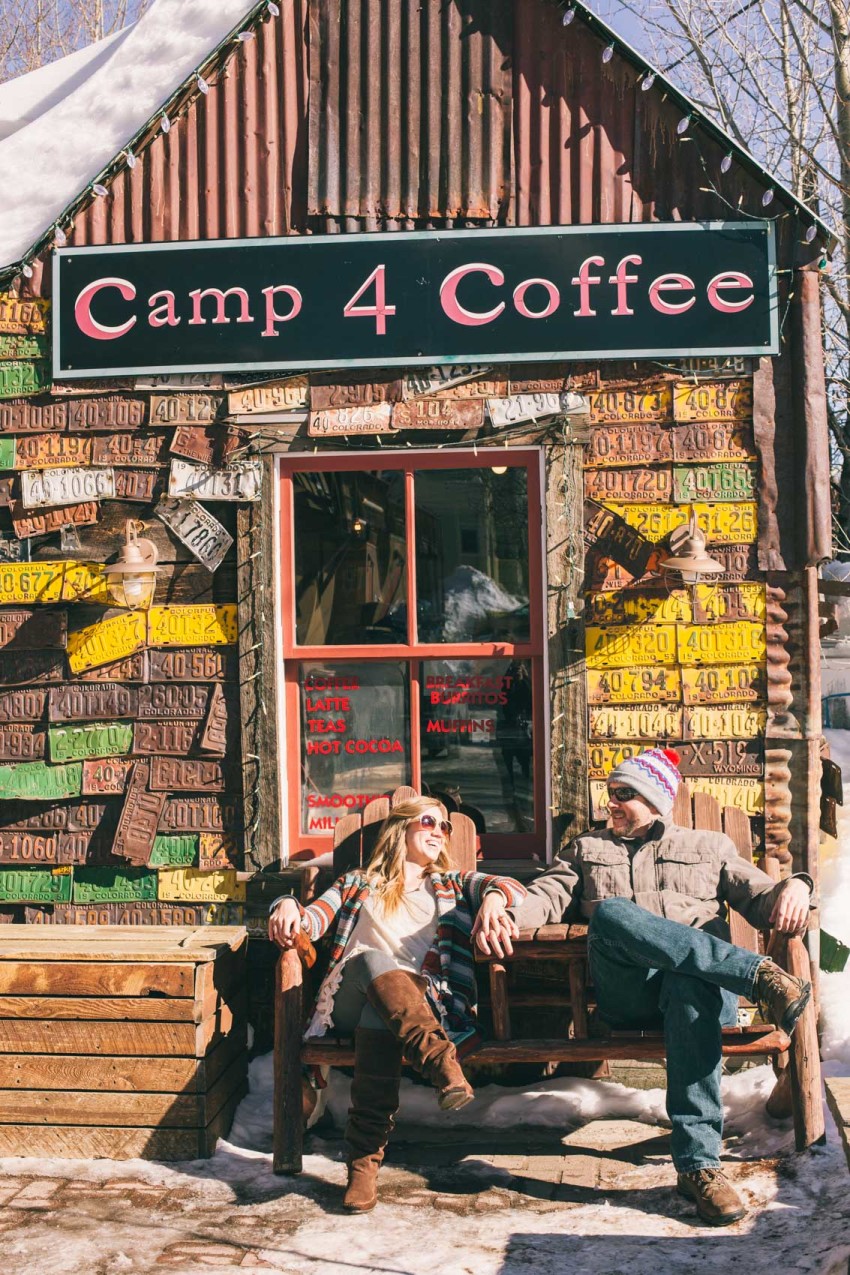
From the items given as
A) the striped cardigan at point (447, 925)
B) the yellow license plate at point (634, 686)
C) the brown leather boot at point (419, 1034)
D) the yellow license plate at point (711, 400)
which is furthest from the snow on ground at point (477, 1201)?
the yellow license plate at point (711, 400)

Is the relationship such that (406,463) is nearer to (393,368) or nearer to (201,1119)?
(393,368)

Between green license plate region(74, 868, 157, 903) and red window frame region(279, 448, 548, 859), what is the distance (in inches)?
27.6

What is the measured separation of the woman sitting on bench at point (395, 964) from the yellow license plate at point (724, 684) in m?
1.34

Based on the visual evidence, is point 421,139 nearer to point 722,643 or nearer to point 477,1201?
point 722,643

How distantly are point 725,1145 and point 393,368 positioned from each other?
3554 mm

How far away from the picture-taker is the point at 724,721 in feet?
19.7

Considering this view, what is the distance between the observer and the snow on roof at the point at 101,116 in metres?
6.60

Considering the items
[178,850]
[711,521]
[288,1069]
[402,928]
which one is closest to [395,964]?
[402,928]

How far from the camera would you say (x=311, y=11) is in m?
6.23

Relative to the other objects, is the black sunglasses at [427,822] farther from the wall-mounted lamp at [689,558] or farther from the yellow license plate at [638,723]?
the wall-mounted lamp at [689,558]

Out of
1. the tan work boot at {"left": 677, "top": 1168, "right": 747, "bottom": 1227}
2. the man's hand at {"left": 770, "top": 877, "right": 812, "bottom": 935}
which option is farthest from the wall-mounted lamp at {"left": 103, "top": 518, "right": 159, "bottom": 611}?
the tan work boot at {"left": 677, "top": 1168, "right": 747, "bottom": 1227}

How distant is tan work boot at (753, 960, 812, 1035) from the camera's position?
4.41 meters

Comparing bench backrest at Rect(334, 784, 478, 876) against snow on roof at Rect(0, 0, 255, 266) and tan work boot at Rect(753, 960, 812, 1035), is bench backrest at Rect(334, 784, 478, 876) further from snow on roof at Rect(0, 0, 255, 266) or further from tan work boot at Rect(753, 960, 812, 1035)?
snow on roof at Rect(0, 0, 255, 266)

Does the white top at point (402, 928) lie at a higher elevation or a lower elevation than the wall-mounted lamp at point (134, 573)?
lower
